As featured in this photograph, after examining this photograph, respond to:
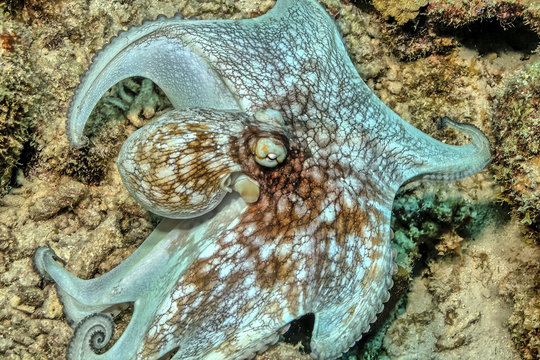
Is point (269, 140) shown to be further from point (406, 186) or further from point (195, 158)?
point (406, 186)

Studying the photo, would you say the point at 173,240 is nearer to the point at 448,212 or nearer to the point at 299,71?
the point at 299,71

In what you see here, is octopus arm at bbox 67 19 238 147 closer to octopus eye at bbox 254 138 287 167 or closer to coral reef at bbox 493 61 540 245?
octopus eye at bbox 254 138 287 167

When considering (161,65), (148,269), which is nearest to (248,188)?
(148,269)

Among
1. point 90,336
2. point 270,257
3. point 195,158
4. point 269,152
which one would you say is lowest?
point 270,257

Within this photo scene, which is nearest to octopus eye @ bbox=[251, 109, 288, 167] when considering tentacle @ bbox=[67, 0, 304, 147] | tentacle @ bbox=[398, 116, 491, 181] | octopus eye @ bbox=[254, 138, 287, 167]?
octopus eye @ bbox=[254, 138, 287, 167]

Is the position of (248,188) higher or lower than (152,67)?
lower

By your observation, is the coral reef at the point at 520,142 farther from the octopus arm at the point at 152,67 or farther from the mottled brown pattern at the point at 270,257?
the octopus arm at the point at 152,67
